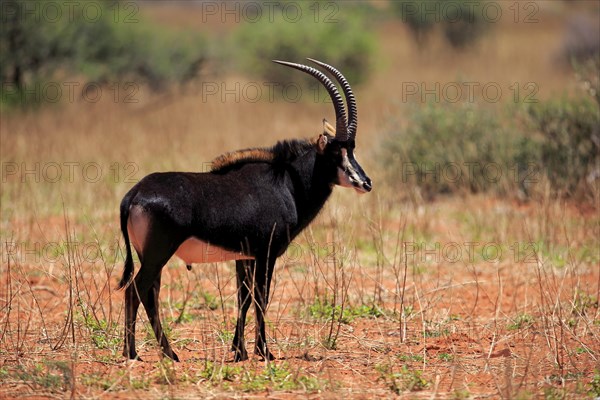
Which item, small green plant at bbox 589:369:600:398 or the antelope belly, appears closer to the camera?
small green plant at bbox 589:369:600:398

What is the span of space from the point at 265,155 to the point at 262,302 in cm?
109

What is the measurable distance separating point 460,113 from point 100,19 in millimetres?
11281

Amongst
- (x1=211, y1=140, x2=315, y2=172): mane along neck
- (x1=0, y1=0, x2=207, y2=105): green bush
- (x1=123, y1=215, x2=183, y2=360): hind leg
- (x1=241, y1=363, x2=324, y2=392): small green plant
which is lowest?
(x1=241, y1=363, x2=324, y2=392): small green plant

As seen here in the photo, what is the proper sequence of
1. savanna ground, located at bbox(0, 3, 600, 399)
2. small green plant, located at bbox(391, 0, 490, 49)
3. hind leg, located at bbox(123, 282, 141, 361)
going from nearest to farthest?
savanna ground, located at bbox(0, 3, 600, 399)
hind leg, located at bbox(123, 282, 141, 361)
small green plant, located at bbox(391, 0, 490, 49)

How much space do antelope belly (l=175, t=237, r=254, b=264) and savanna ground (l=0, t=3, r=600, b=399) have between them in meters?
0.10

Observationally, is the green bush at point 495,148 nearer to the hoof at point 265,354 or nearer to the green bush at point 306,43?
the hoof at point 265,354

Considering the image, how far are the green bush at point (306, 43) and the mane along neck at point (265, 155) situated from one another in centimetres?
1862

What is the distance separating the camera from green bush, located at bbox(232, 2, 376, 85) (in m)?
25.6

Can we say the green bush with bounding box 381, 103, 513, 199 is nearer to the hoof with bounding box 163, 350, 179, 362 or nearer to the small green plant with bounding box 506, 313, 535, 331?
the small green plant with bounding box 506, 313, 535, 331

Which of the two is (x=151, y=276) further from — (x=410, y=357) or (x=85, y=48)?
(x=85, y=48)

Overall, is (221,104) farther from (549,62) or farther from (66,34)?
(549,62)

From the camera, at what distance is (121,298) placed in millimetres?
7930

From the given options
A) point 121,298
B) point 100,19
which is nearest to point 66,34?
point 100,19

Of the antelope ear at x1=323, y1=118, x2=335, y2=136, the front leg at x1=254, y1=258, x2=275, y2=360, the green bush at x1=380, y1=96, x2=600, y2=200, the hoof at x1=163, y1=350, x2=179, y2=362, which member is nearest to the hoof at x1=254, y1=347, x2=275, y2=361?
the front leg at x1=254, y1=258, x2=275, y2=360
